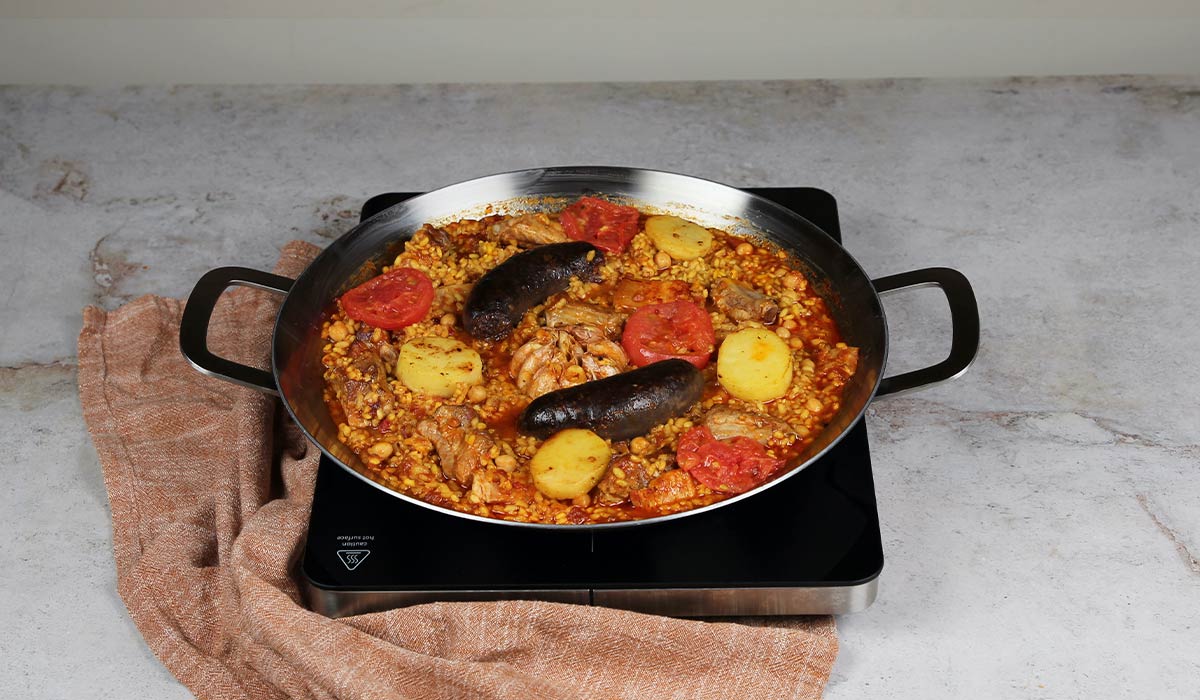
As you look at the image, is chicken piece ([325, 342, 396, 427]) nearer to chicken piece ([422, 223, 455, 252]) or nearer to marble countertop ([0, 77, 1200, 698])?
chicken piece ([422, 223, 455, 252])

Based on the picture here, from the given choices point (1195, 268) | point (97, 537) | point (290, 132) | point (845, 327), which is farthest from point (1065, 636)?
point (290, 132)

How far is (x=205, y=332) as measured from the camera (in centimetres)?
326

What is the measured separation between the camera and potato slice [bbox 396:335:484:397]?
323 cm

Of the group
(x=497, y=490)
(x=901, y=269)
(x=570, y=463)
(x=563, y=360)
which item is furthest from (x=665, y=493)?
(x=901, y=269)

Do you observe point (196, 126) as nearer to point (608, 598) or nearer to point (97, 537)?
point (97, 537)

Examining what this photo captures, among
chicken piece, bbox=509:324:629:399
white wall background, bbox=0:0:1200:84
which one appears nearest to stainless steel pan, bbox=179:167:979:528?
chicken piece, bbox=509:324:629:399

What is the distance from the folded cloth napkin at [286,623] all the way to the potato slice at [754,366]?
0.56 metres

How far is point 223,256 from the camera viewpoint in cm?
441

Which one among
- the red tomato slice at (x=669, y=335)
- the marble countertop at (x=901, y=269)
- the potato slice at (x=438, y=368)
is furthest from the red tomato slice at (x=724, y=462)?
the potato slice at (x=438, y=368)

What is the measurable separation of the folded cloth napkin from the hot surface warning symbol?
126mm

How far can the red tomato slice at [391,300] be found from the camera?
3443 mm

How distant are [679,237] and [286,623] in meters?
A: 1.54

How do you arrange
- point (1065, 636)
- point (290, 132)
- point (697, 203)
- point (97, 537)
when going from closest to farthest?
1. point (1065, 636)
2. point (97, 537)
3. point (697, 203)
4. point (290, 132)

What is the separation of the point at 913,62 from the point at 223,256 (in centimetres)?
287
